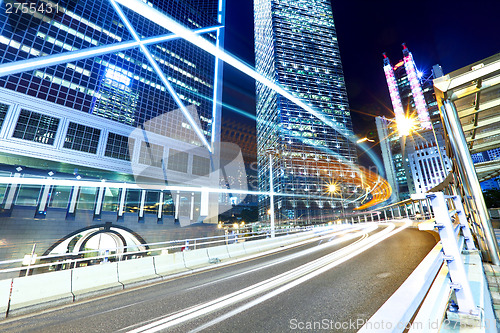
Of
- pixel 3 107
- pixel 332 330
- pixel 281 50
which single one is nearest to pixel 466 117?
pixel 332 330

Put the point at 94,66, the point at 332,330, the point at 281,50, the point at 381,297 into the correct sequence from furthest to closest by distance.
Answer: the point at 281,50 < the point at 94,66 < the point at 381,297 < the point at 332,330

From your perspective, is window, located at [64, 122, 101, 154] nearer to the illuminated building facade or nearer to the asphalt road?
the asphalt road

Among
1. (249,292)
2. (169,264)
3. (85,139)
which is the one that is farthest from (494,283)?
(85,139)

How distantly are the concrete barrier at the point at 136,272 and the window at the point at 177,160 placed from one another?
3250 cm

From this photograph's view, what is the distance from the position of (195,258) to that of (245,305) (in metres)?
6.77

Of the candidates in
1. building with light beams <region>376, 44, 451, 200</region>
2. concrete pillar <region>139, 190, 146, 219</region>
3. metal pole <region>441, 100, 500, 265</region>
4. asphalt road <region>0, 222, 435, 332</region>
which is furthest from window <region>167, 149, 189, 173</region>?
building with light beams <region>376, 44, 451, 200</region>

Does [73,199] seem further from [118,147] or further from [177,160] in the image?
[177,160]

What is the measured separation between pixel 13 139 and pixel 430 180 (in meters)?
162

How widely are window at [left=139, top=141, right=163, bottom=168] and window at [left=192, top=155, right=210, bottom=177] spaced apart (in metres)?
6.83

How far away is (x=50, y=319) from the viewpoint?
4711mm

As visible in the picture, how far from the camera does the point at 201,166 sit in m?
44.1

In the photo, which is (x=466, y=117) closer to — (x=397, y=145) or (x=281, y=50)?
(x=281, y=50)

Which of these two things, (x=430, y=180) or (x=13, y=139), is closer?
(x=13, y=139)

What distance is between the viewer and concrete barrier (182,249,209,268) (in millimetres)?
9820
